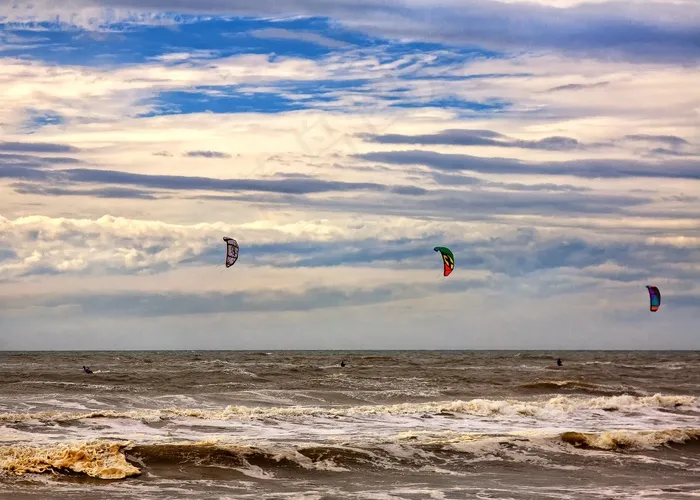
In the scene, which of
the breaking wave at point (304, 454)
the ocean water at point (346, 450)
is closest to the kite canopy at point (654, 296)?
the ocean water at point (346, 450)

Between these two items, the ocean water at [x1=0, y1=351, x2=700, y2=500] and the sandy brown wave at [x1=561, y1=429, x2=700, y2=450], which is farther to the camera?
the sandy brown wave at [x1=561, y1=429, x2=700, y2=450]

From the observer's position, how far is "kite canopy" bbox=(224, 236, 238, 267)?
3288 centimetres

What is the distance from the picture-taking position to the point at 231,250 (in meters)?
33.8

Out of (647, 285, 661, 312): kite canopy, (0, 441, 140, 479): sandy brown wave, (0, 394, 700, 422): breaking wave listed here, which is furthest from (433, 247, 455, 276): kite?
(0, 441, 140, 479): sandy brown wave

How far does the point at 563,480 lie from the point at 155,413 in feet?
38.3

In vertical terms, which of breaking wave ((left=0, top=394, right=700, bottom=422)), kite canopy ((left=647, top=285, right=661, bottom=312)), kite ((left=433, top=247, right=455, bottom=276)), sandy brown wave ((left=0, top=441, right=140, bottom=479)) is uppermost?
kite ((left=433, top=247, right=455, bottom=276))

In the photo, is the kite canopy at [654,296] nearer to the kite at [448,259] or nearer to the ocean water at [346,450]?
the kite at [448,259]

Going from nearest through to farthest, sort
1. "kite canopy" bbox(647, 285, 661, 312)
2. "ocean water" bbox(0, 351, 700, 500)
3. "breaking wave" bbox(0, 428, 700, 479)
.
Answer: "ocean water" bbox(0, 351, 700, 500) → "breaking wave" bbox(0, 428, 700, 479) → "kite canopy" bbox(647, 285, 661, 312)

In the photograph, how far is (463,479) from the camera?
47.2 feet

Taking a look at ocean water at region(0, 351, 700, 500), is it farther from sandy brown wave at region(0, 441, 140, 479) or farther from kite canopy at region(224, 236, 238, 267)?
kite canopy at region(224, 236, 238, 267)

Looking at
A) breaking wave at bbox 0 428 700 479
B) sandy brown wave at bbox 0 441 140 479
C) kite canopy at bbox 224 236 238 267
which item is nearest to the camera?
sandy brown wave at bbox 0 441 140 479

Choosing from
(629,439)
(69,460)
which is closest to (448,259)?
(629,439)

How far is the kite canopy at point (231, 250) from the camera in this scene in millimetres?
32875

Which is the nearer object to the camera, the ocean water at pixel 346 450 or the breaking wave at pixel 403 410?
the ocean water at pixel 346 450
